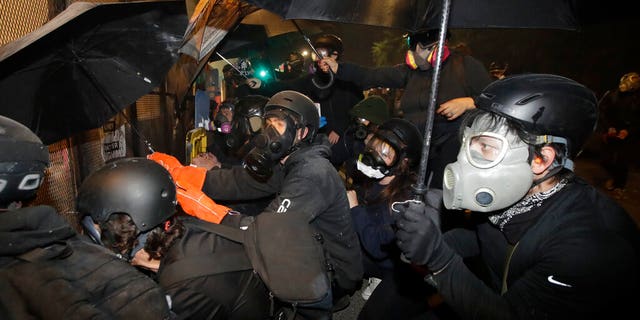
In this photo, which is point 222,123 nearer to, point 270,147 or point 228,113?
point 228,113

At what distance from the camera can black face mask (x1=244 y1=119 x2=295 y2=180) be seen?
11.2 ft

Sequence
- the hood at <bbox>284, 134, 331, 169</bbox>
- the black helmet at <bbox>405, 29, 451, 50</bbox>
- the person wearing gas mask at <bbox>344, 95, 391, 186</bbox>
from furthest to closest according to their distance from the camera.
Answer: the person wearing gas mask at <bbox>344, 95, 391, 186</bbox>
the black helmet at <bbox>405, 29, 451, 50</bbox>
the hood at <bbox>284, 134, 331, 169</bbox>

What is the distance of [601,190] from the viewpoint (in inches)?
337

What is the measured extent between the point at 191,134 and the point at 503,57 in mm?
19246

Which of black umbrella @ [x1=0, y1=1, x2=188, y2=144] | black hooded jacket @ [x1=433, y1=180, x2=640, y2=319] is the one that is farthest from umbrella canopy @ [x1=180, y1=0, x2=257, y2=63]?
black hooded jacket @ [x1=433, y1=180, x2=640, y2=319]

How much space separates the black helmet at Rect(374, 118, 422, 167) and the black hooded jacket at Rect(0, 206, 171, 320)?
8.41 feet

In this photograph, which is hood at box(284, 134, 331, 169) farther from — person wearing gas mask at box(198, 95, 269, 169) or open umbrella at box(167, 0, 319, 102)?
person wearing gas mask at box(198, 95, 269, 169)

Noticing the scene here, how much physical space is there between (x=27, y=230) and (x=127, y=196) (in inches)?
25.7

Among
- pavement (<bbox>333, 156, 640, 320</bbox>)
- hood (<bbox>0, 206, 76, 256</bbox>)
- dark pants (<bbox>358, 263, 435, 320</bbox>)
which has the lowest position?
pavement (<bbox>333, 156, 640, 320</bbox>)

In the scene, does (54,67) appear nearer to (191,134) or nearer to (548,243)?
(191,134)

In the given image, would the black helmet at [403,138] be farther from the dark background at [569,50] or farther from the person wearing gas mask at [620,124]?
the person wearing gas mask at [620,124]

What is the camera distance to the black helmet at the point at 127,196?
2033 mm

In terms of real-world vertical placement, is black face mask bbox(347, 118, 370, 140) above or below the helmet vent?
below

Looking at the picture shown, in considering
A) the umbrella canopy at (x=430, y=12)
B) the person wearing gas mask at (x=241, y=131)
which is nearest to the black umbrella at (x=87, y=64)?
the umbrella canopy at (x=430, y=12)
